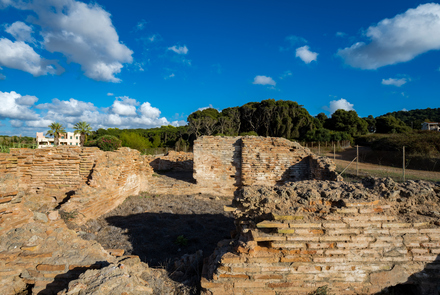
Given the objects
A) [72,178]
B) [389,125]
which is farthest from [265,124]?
[72,178]

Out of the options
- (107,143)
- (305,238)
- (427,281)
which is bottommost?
(427,281)

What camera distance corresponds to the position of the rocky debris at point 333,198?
2.78 meters

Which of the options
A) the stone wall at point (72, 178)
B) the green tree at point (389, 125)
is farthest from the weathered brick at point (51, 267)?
the green tree at point (389, 125)

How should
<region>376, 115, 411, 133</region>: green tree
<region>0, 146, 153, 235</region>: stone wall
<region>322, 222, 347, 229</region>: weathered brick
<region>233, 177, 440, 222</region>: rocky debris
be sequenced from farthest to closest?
<region>376, 115, 411, 133</region>: green tree < <region>0, 146, 153, 235</region>: stone wall < <region>233, 177, 440, 222</region>: rocky debris < <region>322, 222, 347, 229</region>: weathered brick

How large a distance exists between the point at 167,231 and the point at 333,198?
357 centimetres

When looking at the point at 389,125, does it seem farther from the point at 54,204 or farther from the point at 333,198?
the point at 54,204

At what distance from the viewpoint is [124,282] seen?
2.25 metres

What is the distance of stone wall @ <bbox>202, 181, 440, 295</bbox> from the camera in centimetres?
248

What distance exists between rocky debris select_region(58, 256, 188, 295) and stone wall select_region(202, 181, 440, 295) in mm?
512

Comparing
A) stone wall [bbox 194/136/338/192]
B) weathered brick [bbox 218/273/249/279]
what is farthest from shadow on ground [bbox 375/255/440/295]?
stone wall [bbox 194/136/338/192]

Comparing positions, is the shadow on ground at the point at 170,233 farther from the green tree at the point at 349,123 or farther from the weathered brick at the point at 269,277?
the green tree at the point at 349,123

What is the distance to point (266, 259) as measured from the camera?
2500 mm

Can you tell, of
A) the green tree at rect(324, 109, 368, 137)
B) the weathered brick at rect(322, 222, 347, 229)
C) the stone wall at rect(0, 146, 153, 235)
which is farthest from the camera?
the green tree at rect(324, 109, 368, 137)

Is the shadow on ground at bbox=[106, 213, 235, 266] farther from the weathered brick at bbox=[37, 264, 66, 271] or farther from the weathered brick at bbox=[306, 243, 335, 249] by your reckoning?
the weathered brick at bbox=[306, 243, 335, 249]
